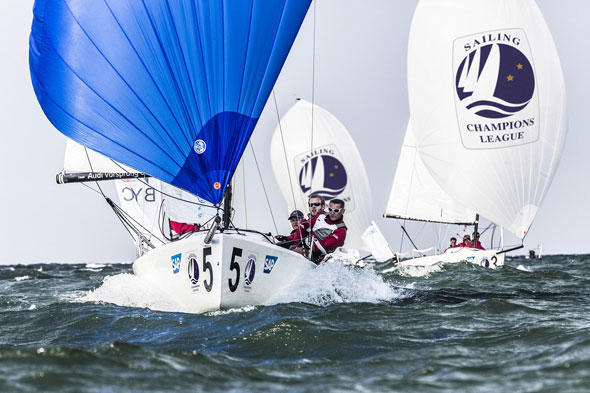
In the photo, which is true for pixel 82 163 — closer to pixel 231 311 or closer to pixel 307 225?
pixel 307 225

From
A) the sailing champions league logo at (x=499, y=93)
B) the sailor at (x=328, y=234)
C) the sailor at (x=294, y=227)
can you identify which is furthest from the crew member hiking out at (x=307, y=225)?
the sailing champions league logo at (x=499, y=93)

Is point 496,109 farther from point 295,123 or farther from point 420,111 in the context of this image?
point 295,123

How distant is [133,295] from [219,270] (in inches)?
70.8

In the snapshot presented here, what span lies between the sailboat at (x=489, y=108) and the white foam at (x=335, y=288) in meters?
7.01

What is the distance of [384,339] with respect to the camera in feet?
19.1

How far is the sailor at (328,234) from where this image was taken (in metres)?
9.41

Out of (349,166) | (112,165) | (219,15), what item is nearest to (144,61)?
(219,15)

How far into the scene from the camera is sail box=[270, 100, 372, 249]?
2636 cm

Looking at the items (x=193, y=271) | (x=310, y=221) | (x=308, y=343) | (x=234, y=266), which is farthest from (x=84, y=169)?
(x=308, y=343)

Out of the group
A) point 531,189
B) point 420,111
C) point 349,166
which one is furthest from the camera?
point 349,166

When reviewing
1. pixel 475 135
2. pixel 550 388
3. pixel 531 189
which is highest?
pixel 475 135

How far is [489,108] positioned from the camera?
16344mm

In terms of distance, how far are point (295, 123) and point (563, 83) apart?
487 inches

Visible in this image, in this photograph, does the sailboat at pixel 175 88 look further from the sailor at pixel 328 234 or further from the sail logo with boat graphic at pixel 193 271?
the sailor at pixel 328 234
